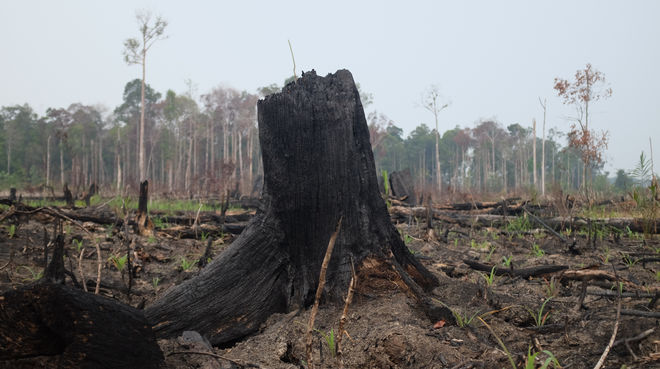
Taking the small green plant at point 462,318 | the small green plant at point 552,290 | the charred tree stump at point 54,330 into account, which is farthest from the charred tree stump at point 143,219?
the small green plant at point 552,290

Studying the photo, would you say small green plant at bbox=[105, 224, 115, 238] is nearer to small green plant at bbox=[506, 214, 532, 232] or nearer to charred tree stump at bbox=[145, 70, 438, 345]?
charred tree stump at bbox=[145, 70, 438, 345]

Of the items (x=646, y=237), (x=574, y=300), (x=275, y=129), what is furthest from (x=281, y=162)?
(x=646, y=237)

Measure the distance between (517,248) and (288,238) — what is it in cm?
353

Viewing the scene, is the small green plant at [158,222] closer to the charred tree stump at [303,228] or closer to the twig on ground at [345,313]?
the charred tree stump at [303,228]

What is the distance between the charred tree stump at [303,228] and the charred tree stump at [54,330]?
0.81 m

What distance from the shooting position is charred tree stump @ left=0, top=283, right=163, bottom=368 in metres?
1.37

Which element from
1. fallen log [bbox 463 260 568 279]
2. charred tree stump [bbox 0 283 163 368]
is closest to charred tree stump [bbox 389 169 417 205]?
fallen log [bbox 463 260 568 279]

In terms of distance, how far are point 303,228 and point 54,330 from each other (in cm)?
132

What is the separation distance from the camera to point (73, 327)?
1407 millimetres

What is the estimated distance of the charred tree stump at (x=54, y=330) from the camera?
1.37 m

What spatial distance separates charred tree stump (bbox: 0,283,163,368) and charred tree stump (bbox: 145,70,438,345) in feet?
2.66

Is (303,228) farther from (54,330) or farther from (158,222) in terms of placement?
(158,222)

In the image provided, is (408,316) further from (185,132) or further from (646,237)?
(185,132)

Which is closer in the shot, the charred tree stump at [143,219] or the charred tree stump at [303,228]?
the charred tree stump at [303,228]
